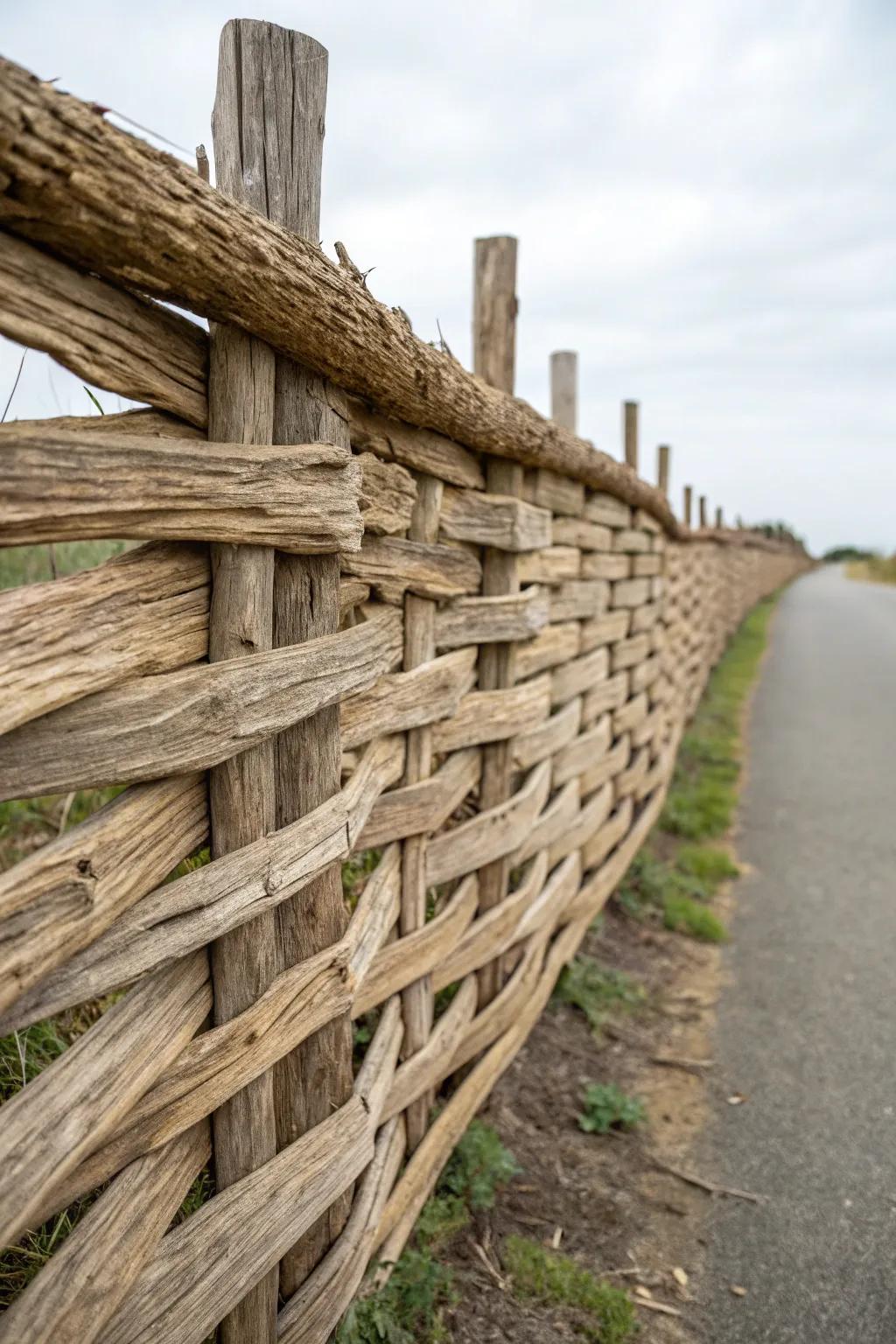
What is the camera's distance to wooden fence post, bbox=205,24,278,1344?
164 centimetres

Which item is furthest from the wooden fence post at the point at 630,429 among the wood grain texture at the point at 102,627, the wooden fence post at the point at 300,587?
the wood grain texture at the point at 102,627

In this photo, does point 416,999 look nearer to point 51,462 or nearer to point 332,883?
point 332,883

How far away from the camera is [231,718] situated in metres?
1.61

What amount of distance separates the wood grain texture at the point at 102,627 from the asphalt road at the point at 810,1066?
2.23 m

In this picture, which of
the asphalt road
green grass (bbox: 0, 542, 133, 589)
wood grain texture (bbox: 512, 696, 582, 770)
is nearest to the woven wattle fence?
wood grain texture (bbox: 512, 696, 582, 770)

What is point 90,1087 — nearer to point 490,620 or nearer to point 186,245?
point 186,245

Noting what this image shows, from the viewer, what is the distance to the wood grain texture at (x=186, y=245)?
1187 mm

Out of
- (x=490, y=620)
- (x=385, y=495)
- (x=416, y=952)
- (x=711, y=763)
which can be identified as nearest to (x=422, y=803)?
(x=416, y=952)

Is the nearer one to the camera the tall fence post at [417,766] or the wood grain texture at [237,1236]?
the wood grain texture at [237,1236]

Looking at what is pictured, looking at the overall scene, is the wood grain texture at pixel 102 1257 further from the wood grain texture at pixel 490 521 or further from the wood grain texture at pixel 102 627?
the wood grain texture at pixel 490 521

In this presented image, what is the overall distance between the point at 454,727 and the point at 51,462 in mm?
1647

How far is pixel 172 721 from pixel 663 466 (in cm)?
684

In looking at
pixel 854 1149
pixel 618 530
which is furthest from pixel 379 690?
pixel 618 530

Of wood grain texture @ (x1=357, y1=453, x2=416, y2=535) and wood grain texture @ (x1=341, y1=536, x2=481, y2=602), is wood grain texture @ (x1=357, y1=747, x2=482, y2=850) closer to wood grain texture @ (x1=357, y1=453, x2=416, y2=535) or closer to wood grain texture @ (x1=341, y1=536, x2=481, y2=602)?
wood grain texture @ (x1=341, y1=536, x2=481, y2=602)
